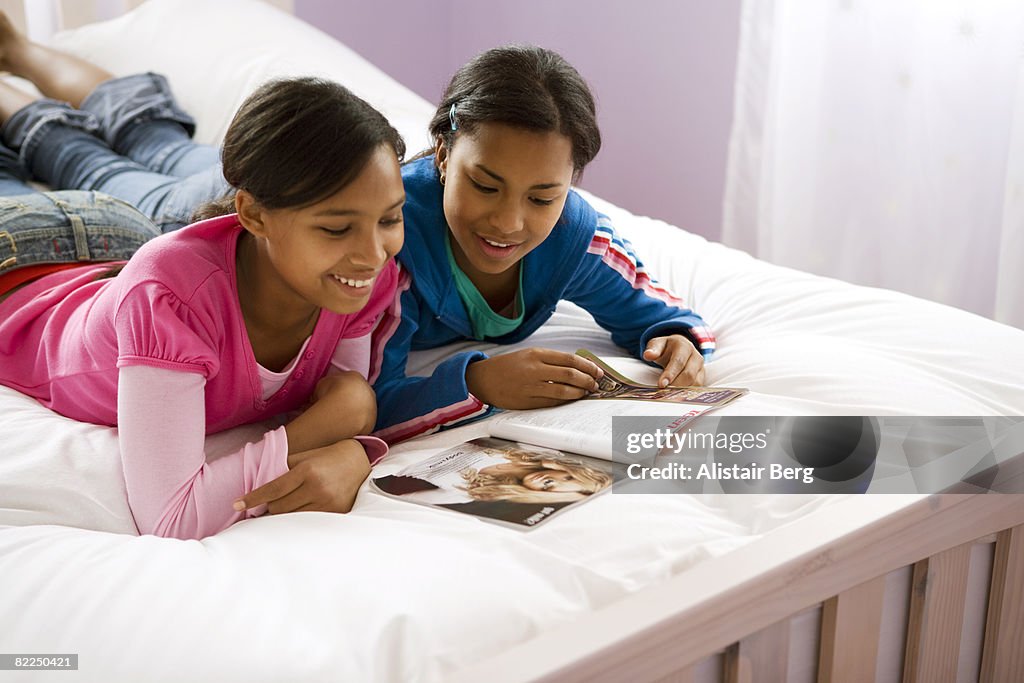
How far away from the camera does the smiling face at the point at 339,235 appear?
876 millimetres

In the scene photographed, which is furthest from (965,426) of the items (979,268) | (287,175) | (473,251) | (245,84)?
(245,84)

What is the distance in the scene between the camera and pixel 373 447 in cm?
101

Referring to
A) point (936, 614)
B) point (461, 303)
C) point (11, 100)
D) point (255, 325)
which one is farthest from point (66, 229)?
point (936, 614)

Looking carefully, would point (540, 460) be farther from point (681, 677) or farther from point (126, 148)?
point (126, 148)

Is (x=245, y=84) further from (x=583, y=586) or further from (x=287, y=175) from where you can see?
(x=583, y=586)

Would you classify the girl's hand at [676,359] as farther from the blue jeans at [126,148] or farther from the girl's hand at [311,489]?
the blue jeans at [126,148]

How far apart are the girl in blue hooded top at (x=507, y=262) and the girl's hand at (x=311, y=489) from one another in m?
0.19

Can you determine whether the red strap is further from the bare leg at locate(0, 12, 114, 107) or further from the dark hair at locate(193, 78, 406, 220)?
the bare leg at locate(0, 12, 114, 107)

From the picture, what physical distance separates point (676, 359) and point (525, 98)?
35cm

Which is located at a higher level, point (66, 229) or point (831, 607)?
point (66, 229)

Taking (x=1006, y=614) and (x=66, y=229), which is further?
(x=66, y=229)

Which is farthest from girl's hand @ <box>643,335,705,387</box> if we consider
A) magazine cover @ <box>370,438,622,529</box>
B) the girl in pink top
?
the girl in pink top

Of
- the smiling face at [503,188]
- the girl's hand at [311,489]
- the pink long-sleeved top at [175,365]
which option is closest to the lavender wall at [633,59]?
the smiling face at [503,188]

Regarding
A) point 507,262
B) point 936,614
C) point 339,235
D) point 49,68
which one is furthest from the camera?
point 49,68
